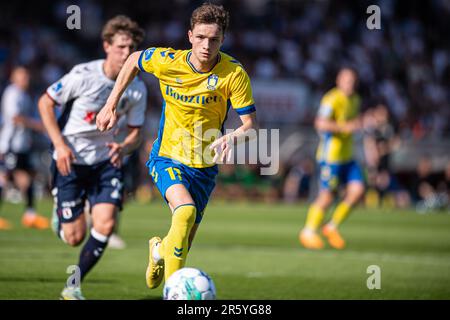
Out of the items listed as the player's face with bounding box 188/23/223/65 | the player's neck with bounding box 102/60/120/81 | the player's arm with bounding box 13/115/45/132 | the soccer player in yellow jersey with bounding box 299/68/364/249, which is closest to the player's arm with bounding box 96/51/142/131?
the player's face with bounding box 188/23/223/65

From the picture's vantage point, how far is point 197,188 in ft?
23.3

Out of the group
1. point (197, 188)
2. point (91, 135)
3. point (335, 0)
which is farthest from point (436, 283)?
point (335, 0)

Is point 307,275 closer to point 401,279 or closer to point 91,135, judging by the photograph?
point 401,279

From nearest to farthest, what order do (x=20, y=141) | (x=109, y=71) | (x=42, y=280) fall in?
(x=109, y=71) → (x=42, y=280) → (x=20, y=141)

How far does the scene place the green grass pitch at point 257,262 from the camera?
27.5ft

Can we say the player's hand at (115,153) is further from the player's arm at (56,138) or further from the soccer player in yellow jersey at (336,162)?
the soccer player in yellow jersey at (336,162)

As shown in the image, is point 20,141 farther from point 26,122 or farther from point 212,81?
point 212,81

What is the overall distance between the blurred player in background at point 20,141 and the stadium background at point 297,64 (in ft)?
22.2

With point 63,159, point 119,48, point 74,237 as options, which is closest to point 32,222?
point 74,237

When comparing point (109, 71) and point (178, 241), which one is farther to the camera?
point (109, 71)

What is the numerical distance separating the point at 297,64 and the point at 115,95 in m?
24.1

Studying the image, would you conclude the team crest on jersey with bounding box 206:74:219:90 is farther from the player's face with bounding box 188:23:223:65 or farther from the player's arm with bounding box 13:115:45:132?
the player's arm with bounding box 13:115:45:132

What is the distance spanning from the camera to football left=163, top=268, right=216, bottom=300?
5992mm

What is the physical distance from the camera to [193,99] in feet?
23.0
